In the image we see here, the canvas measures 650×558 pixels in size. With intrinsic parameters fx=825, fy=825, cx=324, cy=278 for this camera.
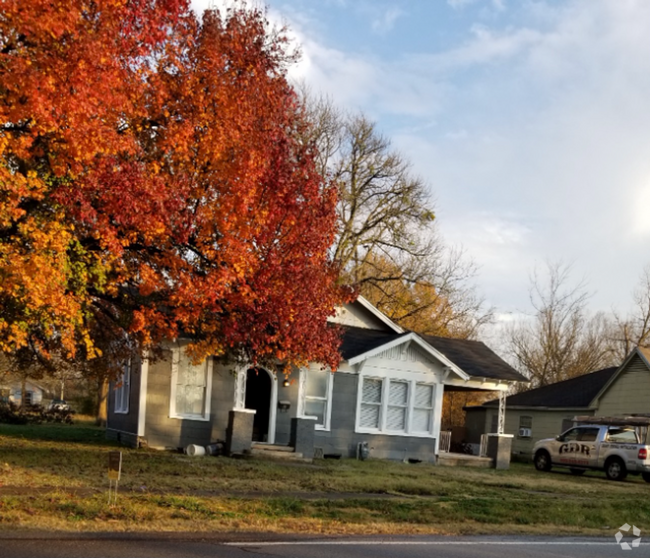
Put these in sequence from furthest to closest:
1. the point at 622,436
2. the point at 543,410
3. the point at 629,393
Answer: the point at 543,410
the point at 629,393
the point at 622,436

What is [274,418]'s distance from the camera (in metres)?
24.7

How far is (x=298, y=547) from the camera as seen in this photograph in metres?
9.56

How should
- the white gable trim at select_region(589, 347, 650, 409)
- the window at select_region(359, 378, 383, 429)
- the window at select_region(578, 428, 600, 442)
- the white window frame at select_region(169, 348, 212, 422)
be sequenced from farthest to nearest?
the white gable trim at select_region(589, 347, 650, 409) < the window at select_region(578, 428, 600, 442) < the window at select_region(359, 378, 383, 429) < the white window frame at select_region(169, 348, 212, 422)

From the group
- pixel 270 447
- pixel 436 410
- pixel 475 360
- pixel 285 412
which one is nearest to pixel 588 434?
pixel 475 360

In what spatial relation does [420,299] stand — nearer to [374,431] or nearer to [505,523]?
[374,431]

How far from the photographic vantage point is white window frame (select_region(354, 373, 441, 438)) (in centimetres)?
2558

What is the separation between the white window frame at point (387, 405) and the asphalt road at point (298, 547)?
14127mm

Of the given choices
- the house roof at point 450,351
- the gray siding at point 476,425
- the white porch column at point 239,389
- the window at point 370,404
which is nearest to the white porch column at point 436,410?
the house roof at point 450,351

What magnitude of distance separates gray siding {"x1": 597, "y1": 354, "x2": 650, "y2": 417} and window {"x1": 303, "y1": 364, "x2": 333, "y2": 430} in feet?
48.2

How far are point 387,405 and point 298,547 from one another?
1662 cm

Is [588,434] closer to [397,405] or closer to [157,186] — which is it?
[397,405]

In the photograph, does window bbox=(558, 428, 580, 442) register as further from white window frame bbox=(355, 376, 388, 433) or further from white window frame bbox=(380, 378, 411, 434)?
white window frame bbox=(355, 376, 388, 433)

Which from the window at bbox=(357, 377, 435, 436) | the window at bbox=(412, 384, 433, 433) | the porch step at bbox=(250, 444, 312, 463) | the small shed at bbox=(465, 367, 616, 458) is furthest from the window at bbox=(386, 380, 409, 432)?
the small shed at bbox=(465, 367, 616, 458)

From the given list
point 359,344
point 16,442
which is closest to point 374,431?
point 359,344
